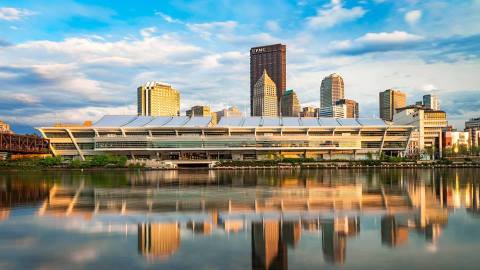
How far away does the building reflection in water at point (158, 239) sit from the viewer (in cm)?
1425

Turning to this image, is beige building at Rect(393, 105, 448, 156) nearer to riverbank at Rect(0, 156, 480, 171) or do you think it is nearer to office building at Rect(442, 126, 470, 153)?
office building at Rect(442, 126, 470, 153)

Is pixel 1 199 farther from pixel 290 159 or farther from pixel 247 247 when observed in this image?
pixel 290 159

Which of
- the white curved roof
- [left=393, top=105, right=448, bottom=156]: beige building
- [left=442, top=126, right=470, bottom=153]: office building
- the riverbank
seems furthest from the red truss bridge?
[left=393, top=105, right=448, bottom=156]: beige building

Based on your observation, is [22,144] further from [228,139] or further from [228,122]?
[228,122]

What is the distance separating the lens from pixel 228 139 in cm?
10338

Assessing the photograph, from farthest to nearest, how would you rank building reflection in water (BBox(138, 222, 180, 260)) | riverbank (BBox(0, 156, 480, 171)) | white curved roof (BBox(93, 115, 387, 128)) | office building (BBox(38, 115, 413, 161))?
white curved roof (BBox(93, 115, 387, 128)), office building (BBox(38, 115, 413, 161)), riverbank (BBox(0, 156, 480, 171)), building reflection in water (BBox(138, 222, 180, 260))

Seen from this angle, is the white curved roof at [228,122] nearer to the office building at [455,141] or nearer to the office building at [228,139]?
the office building at [228,139]

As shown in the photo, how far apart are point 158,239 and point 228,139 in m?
87.0

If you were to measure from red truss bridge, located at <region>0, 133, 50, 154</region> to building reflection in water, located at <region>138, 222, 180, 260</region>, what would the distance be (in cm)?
6267

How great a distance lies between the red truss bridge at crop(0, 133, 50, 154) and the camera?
75.5 meters

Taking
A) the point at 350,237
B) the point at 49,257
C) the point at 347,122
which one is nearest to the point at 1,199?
the point at 49,257

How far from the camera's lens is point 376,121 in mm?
111250

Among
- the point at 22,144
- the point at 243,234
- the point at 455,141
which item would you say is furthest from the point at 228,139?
the point at 455,141

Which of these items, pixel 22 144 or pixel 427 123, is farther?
pixel 427 123
